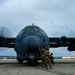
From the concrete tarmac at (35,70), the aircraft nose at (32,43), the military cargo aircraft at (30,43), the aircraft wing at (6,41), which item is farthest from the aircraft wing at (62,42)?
the concrete tarmac at (35,70)

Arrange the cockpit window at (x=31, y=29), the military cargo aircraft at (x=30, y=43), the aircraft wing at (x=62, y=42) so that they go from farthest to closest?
1. the aircraft wing at (x=62, y=42)
2. the cockpit window at (x=31, y=29)
3. the military cargo aircraft at (x=30, y=43)

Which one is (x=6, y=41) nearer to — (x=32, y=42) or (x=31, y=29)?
(x=31, y=29)

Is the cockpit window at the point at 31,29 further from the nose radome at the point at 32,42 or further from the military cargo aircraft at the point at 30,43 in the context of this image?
the nose radome at the point at 32,42

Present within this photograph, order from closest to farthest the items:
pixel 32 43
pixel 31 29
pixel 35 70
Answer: pixel 35 70, pixel 32 43, pixel 31 29

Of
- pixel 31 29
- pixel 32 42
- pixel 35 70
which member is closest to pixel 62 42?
pixel 31 29

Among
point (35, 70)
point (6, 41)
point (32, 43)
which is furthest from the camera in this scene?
point (6, 41)

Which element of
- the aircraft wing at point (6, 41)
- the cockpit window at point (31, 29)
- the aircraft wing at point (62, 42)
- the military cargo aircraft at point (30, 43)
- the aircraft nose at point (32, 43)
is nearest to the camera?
the aircraft nose at point (32, 43)

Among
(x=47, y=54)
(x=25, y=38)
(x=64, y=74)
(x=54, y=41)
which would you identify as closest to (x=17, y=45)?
(x=25, y=38)

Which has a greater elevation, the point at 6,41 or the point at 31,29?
the point at 31,29

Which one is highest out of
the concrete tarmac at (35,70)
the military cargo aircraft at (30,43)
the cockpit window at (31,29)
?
the cockpit window at (31,29)

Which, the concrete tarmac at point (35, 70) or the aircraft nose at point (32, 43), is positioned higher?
the aircraft nose at point (32, 43)

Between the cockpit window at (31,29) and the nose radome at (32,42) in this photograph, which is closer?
the nose radome at (32,42)

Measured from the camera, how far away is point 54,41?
1224 inches

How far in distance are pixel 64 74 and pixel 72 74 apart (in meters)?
0.43
